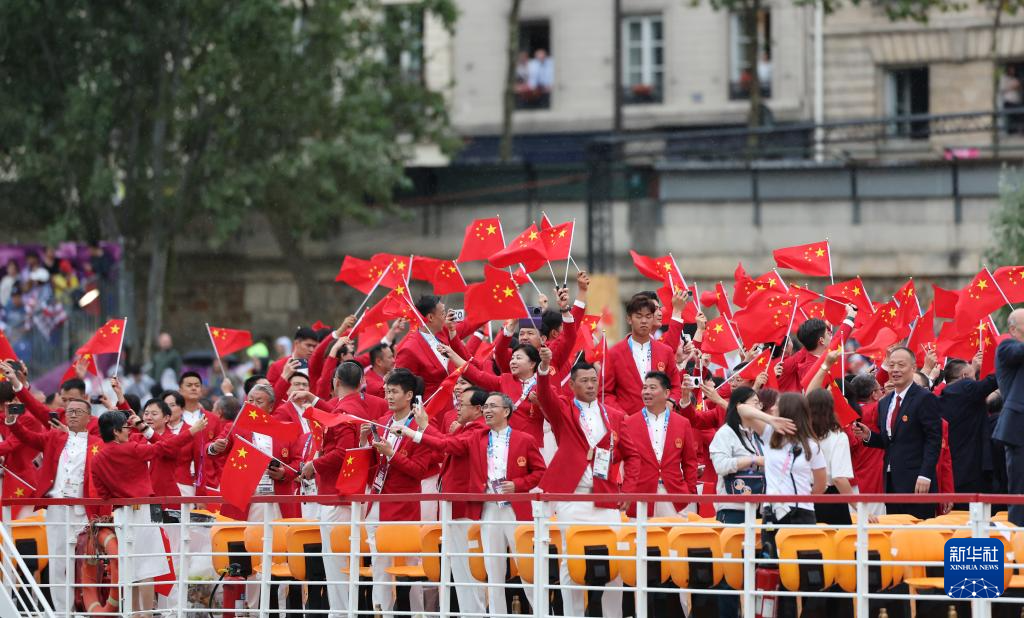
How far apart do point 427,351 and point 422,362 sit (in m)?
0.10

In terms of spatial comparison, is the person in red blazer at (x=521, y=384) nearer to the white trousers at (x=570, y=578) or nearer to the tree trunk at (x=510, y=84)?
the white trousers at (x=570, y=578)

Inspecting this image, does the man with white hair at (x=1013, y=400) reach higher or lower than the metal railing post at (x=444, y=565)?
higher

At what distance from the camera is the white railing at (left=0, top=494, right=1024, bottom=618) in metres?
11.0

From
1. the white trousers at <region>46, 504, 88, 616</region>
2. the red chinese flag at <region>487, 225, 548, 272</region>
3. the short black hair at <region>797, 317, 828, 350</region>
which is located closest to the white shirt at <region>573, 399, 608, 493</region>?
the red chinese flag at <region>487, 225, 548, 272</region>

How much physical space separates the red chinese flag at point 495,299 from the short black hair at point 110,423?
2803 millimetres

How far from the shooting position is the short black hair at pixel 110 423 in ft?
45.9

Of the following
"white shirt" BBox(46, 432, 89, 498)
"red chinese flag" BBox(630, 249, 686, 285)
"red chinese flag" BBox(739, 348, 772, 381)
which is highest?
"red chinese flag" BBox(630, 249, 686, 285)

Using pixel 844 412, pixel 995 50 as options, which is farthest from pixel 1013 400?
pixel 995 50

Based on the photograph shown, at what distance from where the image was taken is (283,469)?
14312 millimetres

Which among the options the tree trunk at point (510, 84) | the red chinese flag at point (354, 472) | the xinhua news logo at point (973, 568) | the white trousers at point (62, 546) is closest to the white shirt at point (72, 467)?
the white trousers at point (62, 546)

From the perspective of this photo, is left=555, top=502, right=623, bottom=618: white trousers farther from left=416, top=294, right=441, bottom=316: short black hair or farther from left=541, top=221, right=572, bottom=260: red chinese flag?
left=416, top=294, right=441, bottom=316: short black hair

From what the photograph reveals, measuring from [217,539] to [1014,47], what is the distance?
82.6ft

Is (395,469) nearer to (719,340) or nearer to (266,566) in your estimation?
(266,566)

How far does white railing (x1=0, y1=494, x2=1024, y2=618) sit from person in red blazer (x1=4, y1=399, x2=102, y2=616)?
15 cm
